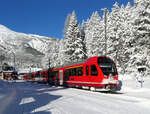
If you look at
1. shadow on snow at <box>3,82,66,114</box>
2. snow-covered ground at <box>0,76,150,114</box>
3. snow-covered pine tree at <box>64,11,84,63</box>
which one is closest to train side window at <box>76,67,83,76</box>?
snow-covered ground at <box>0,76,150,114</box>

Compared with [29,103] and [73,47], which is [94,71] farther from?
[73,47]

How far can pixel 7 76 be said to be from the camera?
66.7m

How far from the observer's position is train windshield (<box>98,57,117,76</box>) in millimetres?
16977

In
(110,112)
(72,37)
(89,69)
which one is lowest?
(110,112)

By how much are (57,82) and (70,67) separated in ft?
21.0

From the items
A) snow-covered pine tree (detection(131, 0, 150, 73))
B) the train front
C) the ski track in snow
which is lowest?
the ski track in snow

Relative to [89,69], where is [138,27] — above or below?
above

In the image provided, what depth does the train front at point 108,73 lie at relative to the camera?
1658 cm

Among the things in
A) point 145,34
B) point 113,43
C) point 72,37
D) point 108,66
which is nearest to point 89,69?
point 108,66

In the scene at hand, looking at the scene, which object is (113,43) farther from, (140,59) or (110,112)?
(110,112)

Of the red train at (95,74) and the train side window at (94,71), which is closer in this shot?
the red train at (95,74)

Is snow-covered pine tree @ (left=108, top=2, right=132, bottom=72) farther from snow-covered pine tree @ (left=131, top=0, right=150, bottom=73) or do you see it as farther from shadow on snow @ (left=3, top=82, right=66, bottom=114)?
shadow on snow @ (left=3, top=82, right=66, bottom=114)

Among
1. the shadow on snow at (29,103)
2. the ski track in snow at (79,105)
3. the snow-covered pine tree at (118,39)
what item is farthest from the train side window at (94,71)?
the snow-covered pine tree at (118,39)

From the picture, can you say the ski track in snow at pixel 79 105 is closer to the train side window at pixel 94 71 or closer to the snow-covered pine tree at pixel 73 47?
the train side window at pixel 94 71
